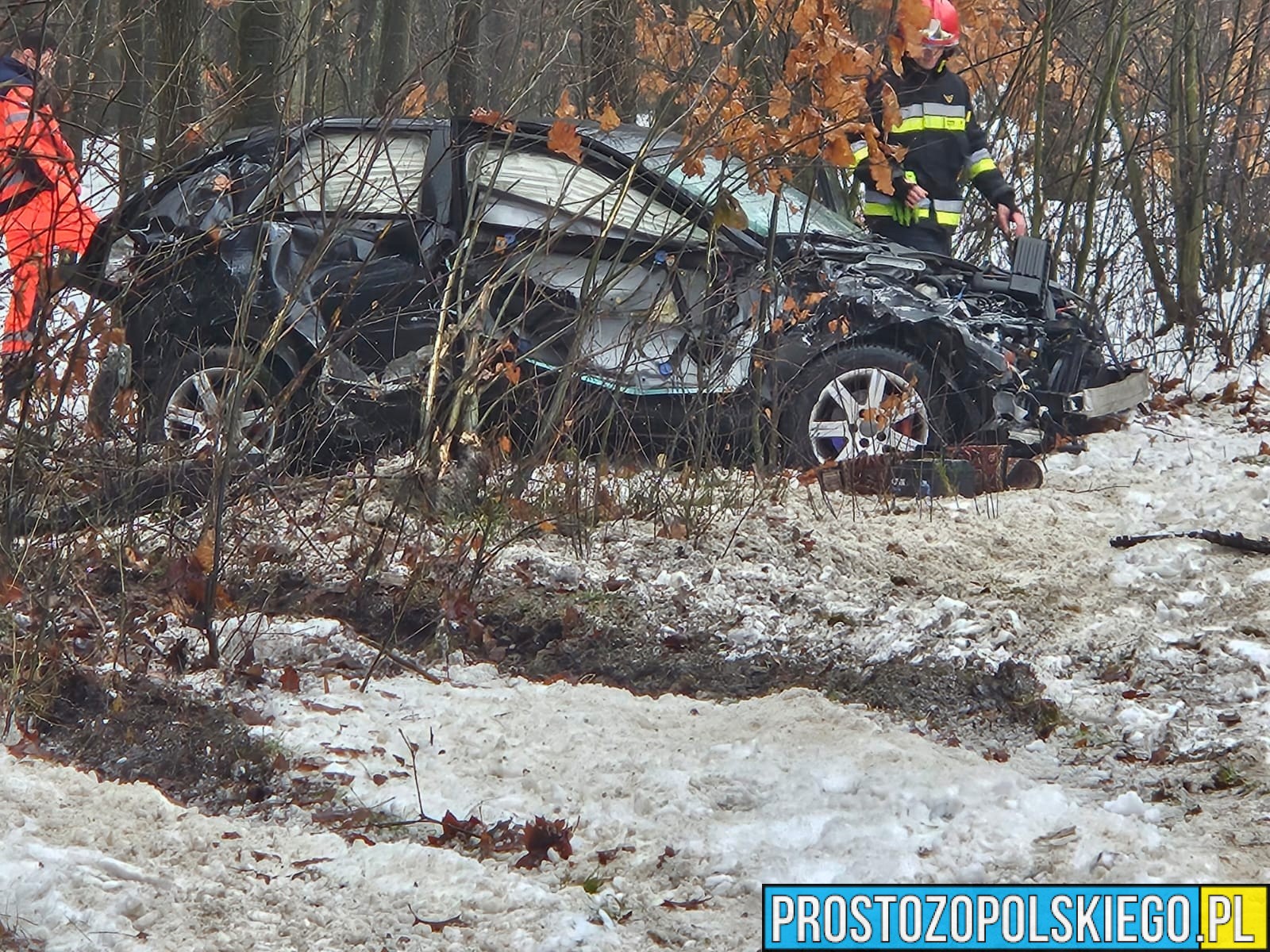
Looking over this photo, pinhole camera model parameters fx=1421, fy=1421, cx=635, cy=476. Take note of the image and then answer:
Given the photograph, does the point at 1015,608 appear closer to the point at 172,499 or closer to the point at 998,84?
the point at 172,499

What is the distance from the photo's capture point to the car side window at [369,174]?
4.86 m

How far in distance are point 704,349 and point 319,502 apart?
1.69 m

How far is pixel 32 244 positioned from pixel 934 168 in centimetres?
451

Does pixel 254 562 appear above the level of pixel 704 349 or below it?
below

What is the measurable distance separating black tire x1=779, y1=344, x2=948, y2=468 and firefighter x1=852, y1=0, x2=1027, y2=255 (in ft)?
3.82

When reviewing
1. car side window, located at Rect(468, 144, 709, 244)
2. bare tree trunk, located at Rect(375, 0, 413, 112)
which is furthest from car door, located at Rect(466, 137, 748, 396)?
bare tree trunk, located at Rect(375, 0, 413, 112)

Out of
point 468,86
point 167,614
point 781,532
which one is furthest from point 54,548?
point 468,86

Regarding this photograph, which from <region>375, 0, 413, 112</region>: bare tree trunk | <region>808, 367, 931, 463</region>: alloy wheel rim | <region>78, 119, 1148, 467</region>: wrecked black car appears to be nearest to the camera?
<region>78, 119, 1148, 467</region>: wrecked black car

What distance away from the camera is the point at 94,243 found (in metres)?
4.42

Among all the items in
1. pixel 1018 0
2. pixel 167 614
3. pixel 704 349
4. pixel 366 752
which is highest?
pixel 1018 0

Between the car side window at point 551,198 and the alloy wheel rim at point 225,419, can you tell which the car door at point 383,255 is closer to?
the car side window at point 551,198

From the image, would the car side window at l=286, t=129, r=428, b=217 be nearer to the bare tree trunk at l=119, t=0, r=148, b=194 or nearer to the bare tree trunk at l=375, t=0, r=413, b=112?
the bare tree trunk at l=119, t=0, r=148, b=194

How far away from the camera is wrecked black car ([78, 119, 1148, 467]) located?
17.6 ft

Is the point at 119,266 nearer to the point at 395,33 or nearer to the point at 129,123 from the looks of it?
the point at 129,123
